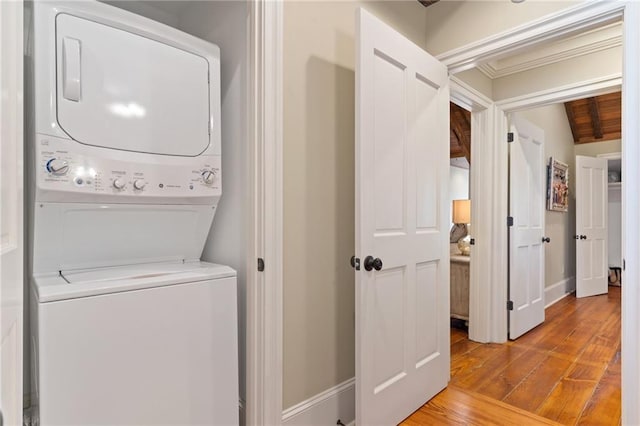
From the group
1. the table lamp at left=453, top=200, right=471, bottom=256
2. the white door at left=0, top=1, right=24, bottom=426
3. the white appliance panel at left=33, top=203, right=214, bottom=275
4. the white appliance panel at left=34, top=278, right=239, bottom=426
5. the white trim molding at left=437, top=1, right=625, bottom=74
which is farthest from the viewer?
the table lamp at left=453, top=200, right=471, bottom=256

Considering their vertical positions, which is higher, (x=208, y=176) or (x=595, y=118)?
(x=595, y=118)

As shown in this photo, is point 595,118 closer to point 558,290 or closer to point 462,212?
point 558,290

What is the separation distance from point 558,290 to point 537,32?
13.3ft

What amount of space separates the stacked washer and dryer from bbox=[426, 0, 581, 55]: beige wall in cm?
151

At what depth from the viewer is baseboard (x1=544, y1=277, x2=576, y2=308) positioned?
14.4 ft

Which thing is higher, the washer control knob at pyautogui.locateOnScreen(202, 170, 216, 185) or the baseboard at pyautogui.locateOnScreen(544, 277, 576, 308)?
the washer control knob at pyautogui.locateOnScreen(202, 170, 216, 185)

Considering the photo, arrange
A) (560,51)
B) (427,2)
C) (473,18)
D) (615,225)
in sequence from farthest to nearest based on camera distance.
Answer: (615,225), (560,51), (427,2), (473,18)

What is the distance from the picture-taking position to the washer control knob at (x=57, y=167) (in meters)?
1.16

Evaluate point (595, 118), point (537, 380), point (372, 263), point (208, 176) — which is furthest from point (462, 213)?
point (208, 176)

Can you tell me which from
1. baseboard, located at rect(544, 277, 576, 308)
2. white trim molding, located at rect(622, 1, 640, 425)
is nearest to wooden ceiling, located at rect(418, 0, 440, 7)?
white trim molding, located at rect(622, 1, 640, 425)

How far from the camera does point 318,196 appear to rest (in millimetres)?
1693

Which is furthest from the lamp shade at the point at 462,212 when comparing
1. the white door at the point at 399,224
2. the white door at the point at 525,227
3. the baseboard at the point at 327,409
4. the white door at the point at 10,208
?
the white door at the point at 10,208

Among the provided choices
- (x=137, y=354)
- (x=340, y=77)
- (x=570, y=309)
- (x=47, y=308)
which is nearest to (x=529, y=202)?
(x=570, y=309)

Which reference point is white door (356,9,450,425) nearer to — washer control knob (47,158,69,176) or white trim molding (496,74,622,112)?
washer control knob (47,158,69,176)
